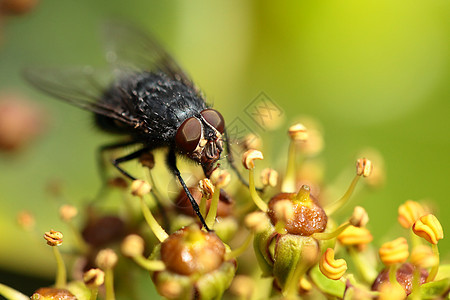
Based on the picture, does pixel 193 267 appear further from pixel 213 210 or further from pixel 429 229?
pixel 429 229

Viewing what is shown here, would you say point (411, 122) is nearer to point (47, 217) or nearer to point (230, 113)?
point (230, 113)

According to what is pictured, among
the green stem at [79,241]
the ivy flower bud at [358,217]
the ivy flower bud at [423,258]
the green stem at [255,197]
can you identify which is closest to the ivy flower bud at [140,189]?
the green stem at [255,197]

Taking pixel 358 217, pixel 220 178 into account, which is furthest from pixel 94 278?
pixel 358 217

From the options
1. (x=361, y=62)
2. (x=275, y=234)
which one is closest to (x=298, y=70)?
(x=361, y=62)

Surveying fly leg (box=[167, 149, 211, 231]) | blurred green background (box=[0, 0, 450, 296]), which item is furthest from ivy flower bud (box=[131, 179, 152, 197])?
blurred green background (box=[0, 0, 450, 296])

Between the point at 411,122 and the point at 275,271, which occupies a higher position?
the point at 411,122

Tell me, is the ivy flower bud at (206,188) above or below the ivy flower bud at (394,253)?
below

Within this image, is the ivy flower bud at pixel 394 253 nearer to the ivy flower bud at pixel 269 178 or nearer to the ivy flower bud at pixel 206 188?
the ivy flower bud at pixel 269 178
